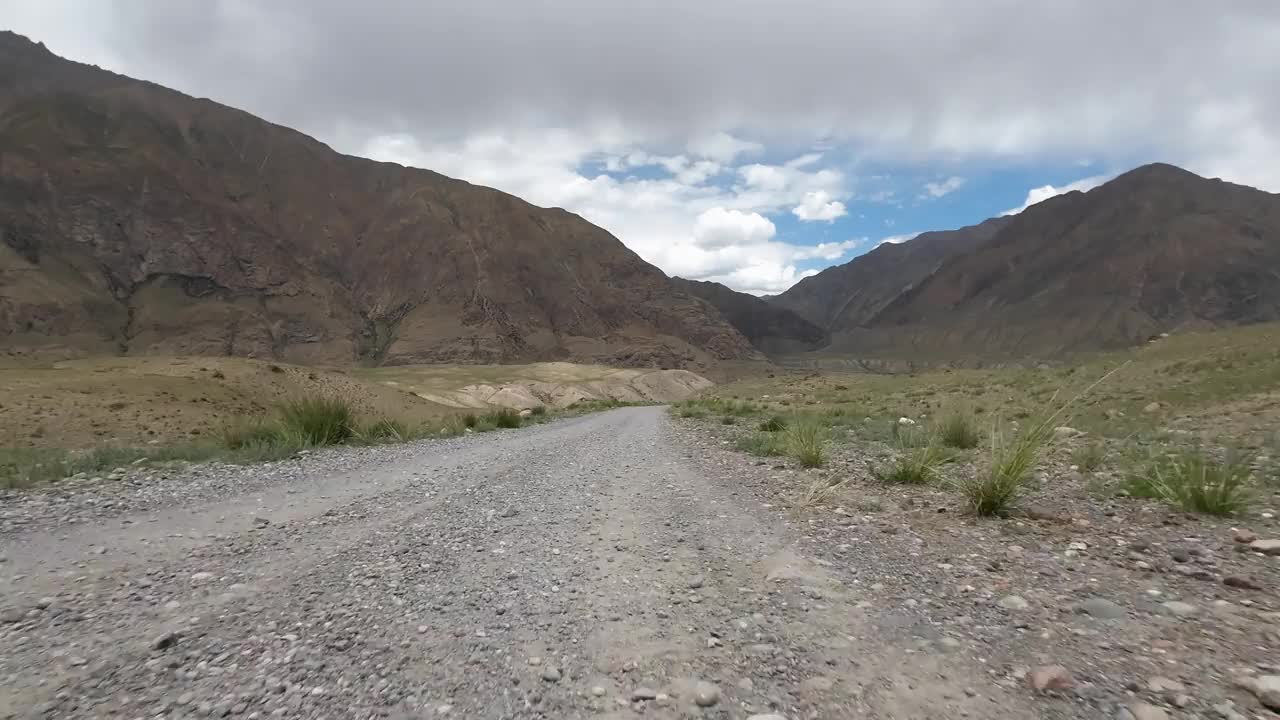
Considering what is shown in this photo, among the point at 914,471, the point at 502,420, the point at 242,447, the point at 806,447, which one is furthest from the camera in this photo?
the point at 502,420

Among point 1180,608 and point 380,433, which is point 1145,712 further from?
point 380,433

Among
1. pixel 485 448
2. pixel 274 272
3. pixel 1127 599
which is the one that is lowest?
pixel 485 448

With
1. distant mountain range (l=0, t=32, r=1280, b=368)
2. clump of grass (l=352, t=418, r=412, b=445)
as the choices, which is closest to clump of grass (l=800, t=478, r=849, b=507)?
clump of grass (l=352, t=418, r=412, b=445)

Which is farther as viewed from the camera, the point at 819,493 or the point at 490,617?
the point at 819,493

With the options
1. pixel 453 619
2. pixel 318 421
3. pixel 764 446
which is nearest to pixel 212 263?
pixel 318 421

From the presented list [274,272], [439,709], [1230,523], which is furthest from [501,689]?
[274,272]

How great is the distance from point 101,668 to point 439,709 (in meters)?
1.72

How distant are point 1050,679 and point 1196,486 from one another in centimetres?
401

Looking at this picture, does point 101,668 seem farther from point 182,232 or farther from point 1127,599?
point 182,232

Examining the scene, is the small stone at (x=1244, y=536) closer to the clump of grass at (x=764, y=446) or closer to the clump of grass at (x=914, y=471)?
the clump of grass at (x=914, y=471)

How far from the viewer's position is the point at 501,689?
2977 millimetres

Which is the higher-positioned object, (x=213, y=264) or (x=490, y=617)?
(x=213, y=264)

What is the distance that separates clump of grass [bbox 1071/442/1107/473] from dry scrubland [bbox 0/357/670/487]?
1221cm

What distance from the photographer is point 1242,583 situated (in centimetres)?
380
